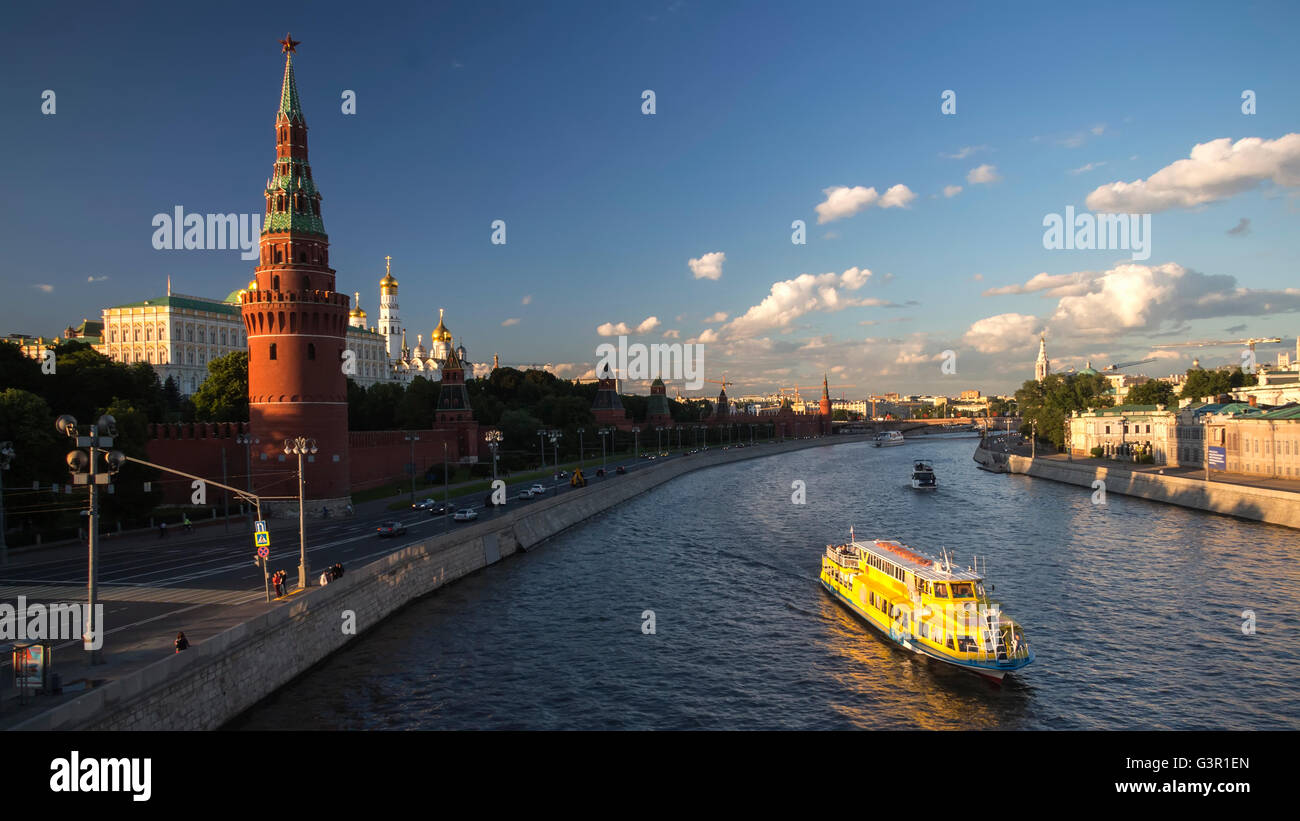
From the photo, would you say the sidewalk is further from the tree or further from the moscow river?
the tree

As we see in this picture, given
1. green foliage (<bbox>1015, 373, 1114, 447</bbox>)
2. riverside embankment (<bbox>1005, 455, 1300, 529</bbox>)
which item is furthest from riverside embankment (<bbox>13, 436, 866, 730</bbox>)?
green foliage (<bbox>1015, 373, 1114, 447</bbox>)

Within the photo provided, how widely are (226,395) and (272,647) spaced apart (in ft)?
197

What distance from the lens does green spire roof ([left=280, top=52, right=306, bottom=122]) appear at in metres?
52.0

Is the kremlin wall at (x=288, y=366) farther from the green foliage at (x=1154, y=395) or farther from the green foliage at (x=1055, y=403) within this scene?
the green foliage at (x=1154, y=395)

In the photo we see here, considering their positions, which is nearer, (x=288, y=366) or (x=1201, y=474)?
(x=288, y=366)

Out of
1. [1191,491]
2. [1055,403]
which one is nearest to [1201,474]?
[1191,491]

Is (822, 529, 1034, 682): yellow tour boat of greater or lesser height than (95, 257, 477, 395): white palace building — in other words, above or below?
below

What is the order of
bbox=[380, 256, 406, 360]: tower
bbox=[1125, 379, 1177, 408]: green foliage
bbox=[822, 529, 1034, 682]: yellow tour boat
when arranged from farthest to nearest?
bbox=[380, 256, 406, 360]: tower, bbox=[1125, 379, 1177, 408]: green foliage, bbox=[822, 529, 1034, 682]: yellow tour boat

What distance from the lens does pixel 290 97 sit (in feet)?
172

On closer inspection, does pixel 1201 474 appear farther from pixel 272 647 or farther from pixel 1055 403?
pixel 272 647

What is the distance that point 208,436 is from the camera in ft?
178

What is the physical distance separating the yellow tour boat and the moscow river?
836 mm

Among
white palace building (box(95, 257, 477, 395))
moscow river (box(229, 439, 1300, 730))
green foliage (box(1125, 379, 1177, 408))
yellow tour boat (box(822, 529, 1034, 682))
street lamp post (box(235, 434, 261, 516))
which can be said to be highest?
white palace building (box(95, 257, 477, 395))
